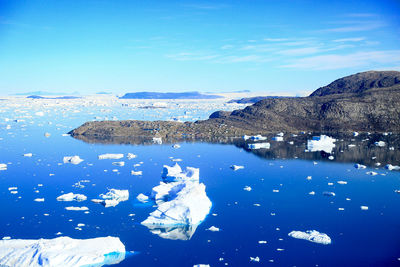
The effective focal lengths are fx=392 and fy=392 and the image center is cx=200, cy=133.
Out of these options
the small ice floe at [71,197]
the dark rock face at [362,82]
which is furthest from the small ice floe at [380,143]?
the small ice floe at [71,197]

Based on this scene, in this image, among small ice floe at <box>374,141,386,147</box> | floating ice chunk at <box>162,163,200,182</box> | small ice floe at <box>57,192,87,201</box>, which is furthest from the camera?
small ice floe at <box>374,141,386,147</box>

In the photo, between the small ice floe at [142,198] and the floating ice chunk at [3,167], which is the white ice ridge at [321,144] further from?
the floating ice chunk at [3,167]

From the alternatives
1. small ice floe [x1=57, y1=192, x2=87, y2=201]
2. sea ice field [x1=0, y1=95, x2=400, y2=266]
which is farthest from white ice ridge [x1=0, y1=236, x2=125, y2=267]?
small ice floe [x1=57, y1=192, x2=87, y2=201]

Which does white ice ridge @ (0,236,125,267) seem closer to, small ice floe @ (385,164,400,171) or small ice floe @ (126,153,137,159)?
small ice floe @ (126,153,137,159)

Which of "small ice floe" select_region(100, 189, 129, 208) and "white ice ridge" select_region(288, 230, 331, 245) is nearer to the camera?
"white ice ridge" select_region(288, 230, 331, 245)

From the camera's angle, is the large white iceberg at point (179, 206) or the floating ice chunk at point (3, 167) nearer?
the large white iceberg at point (179, 206)

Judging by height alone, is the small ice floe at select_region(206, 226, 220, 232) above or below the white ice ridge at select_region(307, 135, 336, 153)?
below
